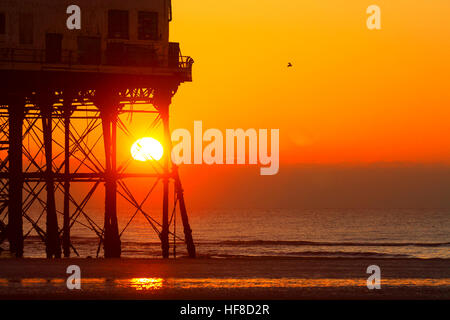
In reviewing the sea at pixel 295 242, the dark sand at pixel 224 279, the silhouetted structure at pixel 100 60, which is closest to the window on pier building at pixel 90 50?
the silhouetted structure at pixel 100 60

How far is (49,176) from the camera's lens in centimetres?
3900

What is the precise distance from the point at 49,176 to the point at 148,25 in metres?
7.83

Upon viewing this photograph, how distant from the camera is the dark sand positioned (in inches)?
666

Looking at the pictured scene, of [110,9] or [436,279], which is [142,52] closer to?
[110,9]

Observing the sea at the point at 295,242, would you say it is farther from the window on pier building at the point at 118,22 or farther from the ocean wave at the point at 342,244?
the window on pier building at the point at 118,22

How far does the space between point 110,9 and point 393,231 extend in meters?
98.6

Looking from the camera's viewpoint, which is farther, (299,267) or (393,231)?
(393,231)

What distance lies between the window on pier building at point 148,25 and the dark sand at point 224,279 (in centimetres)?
1557

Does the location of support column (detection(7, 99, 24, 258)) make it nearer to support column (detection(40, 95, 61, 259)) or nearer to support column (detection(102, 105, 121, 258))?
support column (detection(40, 95, 61, 259))

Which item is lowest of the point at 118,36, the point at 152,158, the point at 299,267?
the point at 299,267

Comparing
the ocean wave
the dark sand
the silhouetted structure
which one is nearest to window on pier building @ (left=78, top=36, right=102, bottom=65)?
the silhouetted structure
